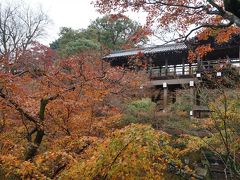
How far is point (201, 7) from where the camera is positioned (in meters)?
5.62

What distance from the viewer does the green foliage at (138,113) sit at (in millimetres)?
16062

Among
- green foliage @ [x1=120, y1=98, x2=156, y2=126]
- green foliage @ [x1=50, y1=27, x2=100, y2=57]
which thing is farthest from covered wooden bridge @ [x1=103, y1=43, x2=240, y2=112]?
green foliage @ [x1=50, y1=27, x2=100, y2=57]

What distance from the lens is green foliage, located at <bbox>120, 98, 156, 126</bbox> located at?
16062mm

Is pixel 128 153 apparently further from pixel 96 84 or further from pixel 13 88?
pixel 96 84

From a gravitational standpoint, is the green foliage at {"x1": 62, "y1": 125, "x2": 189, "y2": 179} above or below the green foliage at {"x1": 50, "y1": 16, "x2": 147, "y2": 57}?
below

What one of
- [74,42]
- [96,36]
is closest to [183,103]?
[74,42]

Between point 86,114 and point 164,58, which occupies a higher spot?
point 164,58

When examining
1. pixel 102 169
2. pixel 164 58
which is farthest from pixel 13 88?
pixel 164 58

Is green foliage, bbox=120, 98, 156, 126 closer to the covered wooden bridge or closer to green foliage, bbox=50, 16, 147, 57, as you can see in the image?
the covered wooden bridge

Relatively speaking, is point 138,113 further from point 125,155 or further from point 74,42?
point 74,42

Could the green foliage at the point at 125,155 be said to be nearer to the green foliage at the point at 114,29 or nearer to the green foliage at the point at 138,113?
the green foliage at the point at 138,113

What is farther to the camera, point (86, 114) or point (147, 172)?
point (86, 114)

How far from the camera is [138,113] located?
16203 mm

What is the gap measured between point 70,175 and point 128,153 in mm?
1007
